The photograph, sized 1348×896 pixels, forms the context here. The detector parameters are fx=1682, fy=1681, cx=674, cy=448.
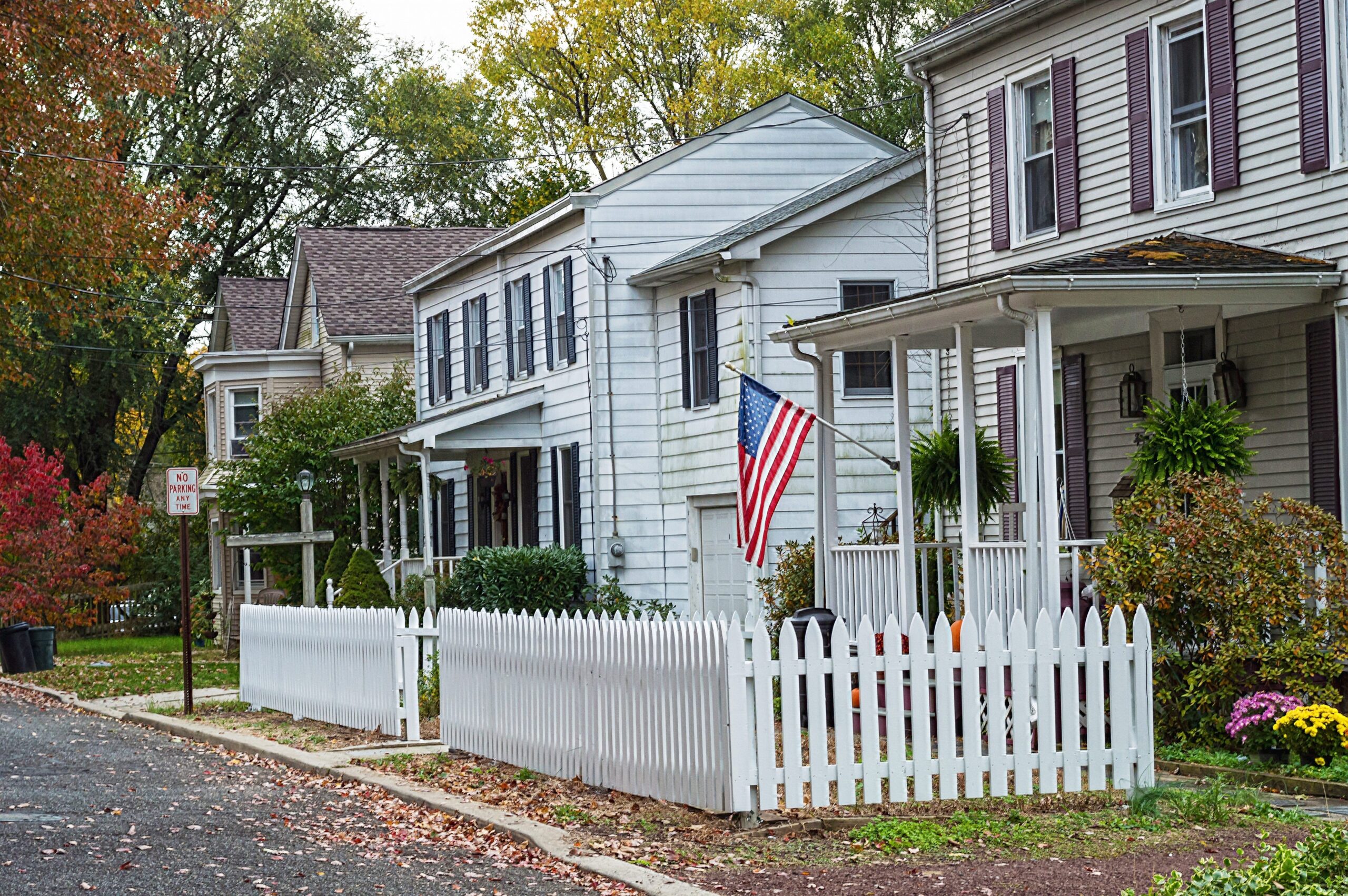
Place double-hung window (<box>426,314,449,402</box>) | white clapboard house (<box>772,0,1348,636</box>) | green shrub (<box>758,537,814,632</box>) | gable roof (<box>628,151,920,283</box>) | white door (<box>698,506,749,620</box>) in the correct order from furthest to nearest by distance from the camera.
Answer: double-hung window (<box>426,314,449,402</box>) → white door (<box>698,506,749,620</box>) → gable roof (<box>628,151,920,283</box>) → green shrub (<box>758,537,814,632</box>) → white clapboard house (<box>772,0,1348,636</box>)

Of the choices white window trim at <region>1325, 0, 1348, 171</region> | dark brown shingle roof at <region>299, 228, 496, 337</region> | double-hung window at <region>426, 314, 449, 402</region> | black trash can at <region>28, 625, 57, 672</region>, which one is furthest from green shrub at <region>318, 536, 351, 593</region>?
white window trim at <region>1325, 0, 1348, 171</region>

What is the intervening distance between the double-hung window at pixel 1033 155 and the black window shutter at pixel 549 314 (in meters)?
10.4

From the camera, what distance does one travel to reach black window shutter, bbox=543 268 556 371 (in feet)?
88.1

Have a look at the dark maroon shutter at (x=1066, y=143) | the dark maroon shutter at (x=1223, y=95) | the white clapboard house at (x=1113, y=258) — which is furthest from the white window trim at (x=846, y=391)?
the dark maroon shutter at (x=1223, y=95)

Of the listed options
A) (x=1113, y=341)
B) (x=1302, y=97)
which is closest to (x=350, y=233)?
(x=1113, y=341)

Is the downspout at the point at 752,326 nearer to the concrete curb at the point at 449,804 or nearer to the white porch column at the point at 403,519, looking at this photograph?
the white porch column at the point at 403,519

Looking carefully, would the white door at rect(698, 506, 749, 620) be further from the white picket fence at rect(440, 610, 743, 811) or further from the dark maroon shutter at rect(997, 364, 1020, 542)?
the white picket fence at rect(440, 610, 743, 811)

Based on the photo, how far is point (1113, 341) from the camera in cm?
1688

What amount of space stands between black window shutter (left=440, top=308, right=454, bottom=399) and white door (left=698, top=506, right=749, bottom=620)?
852 cm

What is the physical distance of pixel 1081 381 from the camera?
56.9 ft

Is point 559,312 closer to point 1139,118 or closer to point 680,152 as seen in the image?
point 680,152

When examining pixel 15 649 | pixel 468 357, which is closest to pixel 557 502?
pixel 468 357

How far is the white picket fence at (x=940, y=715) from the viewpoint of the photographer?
30.5 feet

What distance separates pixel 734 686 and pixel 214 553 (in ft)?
102
